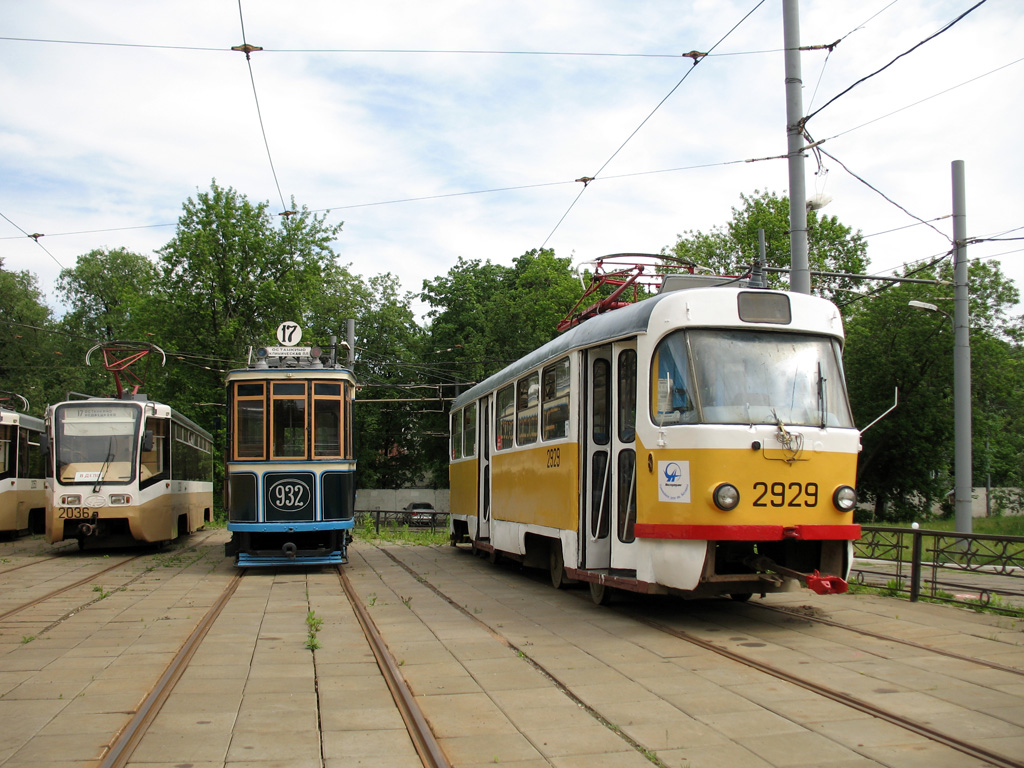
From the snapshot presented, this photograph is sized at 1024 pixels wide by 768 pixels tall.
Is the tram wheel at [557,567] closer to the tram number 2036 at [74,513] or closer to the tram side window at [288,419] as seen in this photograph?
the tram side window at [288,419]

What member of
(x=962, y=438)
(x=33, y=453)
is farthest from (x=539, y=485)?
(x=33, y=453)

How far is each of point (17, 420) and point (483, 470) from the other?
13729mm

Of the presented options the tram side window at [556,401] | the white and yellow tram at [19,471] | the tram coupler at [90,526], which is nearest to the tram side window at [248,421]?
the tram coupler at [90,526]

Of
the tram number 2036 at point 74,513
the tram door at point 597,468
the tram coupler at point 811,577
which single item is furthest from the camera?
the tram number 2036 at point 74,513

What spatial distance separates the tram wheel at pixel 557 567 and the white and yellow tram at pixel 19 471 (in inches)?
637

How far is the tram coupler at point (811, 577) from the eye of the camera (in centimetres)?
790

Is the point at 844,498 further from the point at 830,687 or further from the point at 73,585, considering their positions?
the point at 73,585

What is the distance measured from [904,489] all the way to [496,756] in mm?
41115

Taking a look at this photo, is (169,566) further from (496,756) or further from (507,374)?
(496,756)

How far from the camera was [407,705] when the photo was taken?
6004mm

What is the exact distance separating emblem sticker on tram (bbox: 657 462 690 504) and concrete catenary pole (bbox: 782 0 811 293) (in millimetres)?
4441

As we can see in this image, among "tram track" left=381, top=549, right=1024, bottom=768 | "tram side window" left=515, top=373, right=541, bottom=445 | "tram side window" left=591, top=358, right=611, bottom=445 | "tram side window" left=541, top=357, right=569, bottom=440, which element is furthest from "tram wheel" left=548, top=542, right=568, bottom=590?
"tram side window" left=591, top=358, right=611, bottom=445

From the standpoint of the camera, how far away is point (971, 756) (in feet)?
15.8

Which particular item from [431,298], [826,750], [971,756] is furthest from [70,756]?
[431,298]
